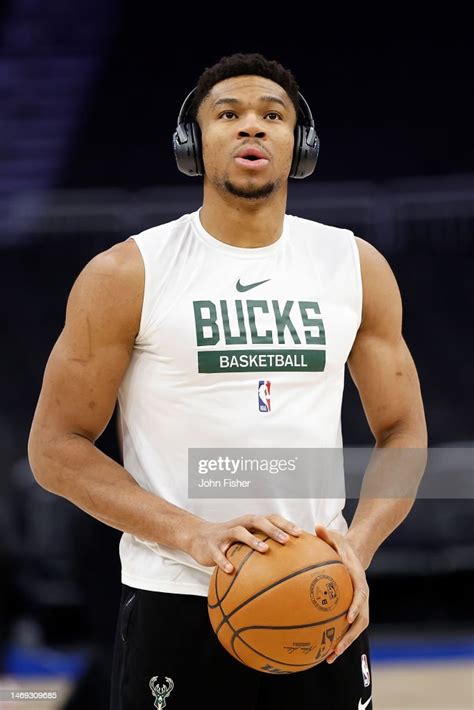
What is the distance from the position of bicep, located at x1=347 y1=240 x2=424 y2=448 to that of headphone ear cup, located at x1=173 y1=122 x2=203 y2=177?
15.0 inches

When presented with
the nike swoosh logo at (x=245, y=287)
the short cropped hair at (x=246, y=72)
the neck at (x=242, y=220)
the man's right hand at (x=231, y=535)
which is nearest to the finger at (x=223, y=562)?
the man's right hand at (x=231, y=535)

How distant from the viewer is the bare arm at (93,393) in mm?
1962

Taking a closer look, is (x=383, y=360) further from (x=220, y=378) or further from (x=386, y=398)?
(x=220, y=378)

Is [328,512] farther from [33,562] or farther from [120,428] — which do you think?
[33,562]

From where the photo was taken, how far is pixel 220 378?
77.9 inches

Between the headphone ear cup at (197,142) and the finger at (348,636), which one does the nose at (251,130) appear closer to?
the headphone ear cup at (197,142)

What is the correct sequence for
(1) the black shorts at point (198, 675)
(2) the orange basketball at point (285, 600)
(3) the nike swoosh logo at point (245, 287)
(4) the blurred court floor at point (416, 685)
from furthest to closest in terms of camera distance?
(4) the blurred court floor at point (416, 685) → (3) the nike swoosh logo at point (245, 287) → (1) the black shorts at point (198, 675) → (2) the orange basketball at point (285, 600)

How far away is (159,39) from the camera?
4.61 metres

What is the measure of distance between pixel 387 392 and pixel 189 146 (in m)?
0.65

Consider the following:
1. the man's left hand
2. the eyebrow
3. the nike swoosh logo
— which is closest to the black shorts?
the man's left hand

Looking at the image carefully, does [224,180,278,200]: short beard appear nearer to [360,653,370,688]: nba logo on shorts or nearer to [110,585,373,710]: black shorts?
[110,585,373,710]: black shorts

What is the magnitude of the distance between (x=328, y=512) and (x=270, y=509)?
12 cm

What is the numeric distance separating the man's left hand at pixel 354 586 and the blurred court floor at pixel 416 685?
2.04 meters

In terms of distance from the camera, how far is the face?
2.08 m
